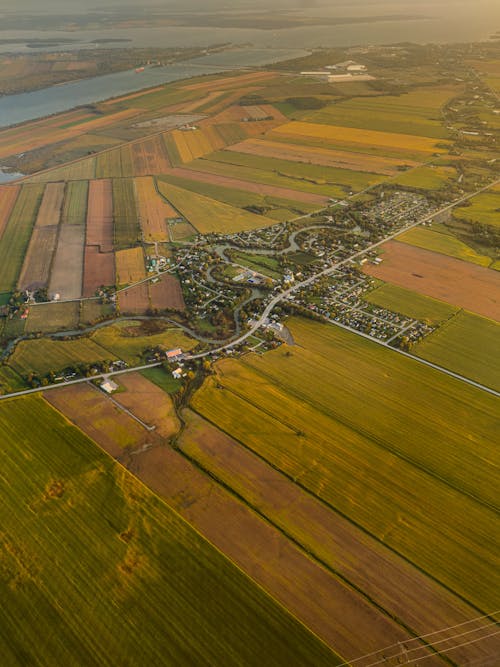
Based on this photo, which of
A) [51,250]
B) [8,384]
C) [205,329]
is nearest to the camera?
[8,384]

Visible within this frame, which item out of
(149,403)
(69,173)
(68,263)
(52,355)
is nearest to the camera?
(149,403)

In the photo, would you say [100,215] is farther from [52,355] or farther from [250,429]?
[250,429]

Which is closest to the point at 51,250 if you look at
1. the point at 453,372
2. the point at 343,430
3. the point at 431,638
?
the point at 343,430

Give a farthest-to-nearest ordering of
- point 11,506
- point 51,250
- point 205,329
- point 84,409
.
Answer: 1. point 51,250
2. point 205,329
3. point 84,409
4. point 11,506

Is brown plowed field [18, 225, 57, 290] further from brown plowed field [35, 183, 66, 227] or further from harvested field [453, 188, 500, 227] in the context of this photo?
harvested field [453, 188, 500, 227]

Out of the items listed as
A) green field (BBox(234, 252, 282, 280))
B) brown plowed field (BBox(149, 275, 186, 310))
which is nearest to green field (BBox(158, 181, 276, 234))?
green field (BBox(234, 252, 282, 280))

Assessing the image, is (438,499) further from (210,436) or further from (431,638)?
(210,436)

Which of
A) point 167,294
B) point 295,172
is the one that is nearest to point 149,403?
point 167,294
